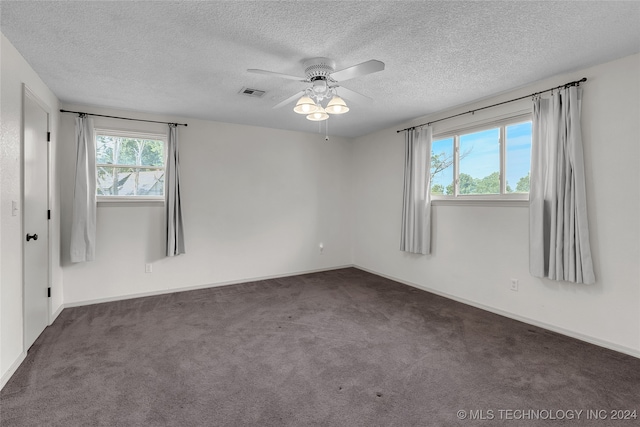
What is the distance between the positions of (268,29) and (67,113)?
3.26 meters

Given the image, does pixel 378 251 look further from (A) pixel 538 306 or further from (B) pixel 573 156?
(B) pixel 573 156

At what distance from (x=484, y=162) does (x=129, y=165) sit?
15.7 ft

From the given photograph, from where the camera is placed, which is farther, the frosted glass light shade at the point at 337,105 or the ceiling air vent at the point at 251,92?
the ceiling air vent at the point at 251,92

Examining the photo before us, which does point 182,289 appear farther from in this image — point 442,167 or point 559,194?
point 559,194

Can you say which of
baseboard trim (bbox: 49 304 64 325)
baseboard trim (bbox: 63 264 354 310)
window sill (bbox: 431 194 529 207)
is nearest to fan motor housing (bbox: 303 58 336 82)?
window sill (bbox: 431 194 529 207)

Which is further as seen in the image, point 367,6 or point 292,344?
point 292,344

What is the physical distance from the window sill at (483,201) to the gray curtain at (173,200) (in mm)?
3697

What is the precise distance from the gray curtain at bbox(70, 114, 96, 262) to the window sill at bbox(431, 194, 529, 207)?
182 inches

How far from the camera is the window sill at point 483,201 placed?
11.4 ft

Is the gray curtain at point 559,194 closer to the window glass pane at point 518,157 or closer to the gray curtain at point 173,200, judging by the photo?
the window glass pane at point 518,157

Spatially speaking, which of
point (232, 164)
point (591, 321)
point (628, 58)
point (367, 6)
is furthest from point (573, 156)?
point (232, 164)

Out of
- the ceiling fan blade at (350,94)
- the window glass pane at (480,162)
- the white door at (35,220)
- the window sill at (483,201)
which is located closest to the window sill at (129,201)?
the white door at (35,220)

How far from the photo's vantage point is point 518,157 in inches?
140

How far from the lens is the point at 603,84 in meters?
2.82
